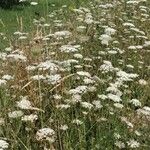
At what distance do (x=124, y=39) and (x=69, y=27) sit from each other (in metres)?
0.85

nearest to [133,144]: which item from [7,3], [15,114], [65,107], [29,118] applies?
[65,107]

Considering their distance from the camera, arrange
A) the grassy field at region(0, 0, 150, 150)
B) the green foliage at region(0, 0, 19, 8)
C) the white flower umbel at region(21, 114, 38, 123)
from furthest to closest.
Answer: the green foliage at region(0, 0, 19, 8)
the grassy field at region(0, 0, 150, 150)
the white flower umbel at region(21, 114, 38, 123)

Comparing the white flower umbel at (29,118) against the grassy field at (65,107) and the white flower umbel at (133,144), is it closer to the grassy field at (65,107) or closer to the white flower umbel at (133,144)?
the grassy field at (65,107)

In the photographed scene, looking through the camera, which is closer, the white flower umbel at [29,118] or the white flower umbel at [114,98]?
the white flower umbel at [29,118]

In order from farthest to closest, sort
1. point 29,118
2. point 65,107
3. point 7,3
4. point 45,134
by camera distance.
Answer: point 7,3 → point 65,107 → point 29,118 → point 45,134

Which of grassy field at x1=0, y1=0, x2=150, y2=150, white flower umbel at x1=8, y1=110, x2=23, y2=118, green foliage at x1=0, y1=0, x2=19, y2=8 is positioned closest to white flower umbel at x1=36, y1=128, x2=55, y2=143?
grassy field at x1=0, y1=0, x2=150, y2=150

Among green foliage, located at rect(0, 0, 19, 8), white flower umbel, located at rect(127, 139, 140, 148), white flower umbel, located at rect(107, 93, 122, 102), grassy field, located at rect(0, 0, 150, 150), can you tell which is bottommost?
green foliage, located at rect(0, 0, 19, 8)

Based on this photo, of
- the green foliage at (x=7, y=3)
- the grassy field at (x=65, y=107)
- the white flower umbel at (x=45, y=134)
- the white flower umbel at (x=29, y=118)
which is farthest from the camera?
the green foliage at (x=7, y=3)

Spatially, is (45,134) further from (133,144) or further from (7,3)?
(7,3)

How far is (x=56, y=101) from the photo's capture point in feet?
17.4

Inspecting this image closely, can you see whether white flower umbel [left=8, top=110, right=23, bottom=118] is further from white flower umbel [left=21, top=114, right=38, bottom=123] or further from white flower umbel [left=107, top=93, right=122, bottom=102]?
white flower umbel [left=107, top=93, right=122, bottom=102]

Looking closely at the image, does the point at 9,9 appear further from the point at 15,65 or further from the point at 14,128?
the point at 14,128

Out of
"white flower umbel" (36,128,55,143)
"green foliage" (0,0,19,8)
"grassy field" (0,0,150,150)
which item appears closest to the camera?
"white flower umbel" (36,128,55,143)

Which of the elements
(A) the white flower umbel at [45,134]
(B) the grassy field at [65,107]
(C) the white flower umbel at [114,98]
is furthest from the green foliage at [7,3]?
(A) the white flower umbel at [45,134]
